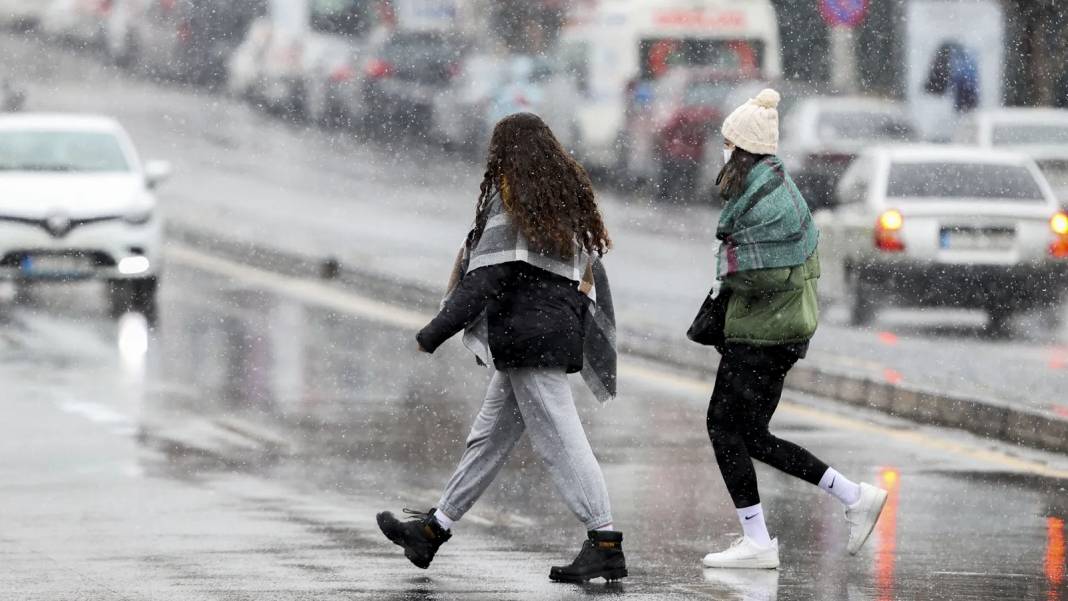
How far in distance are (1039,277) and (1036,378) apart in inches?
161

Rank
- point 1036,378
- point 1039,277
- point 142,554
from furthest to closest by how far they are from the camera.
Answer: point 1039,277 < point 1036,378 < point 142,554

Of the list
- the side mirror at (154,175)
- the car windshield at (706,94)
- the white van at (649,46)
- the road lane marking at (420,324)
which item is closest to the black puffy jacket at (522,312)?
the road lane marking at (420,324)

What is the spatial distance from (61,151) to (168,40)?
34.3 metres

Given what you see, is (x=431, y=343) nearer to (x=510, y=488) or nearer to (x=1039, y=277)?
(x=510, y=488)

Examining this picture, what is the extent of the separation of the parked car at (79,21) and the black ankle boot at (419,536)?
4899 centimetres

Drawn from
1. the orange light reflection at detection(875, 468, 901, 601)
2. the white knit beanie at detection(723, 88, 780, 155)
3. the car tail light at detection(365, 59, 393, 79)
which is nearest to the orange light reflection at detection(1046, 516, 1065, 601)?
the orange light reflection at detection(875, 468, 901, 601)

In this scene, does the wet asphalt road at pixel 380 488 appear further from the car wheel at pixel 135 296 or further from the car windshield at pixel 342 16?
the car windshield at pixel 342 16

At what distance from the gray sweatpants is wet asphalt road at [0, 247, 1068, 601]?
0.93ft

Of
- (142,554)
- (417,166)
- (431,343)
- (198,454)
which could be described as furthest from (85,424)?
(417,166)

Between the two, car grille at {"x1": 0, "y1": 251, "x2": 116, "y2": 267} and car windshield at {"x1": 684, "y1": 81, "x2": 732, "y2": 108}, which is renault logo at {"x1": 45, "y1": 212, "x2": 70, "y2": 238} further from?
car windshield at {"x1": 684, "y1": 81, "x2": 732, "y2": 108}

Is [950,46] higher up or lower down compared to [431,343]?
lower down

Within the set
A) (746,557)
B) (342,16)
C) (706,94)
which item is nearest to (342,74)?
(342,16)

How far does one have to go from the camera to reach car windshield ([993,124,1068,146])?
2853 centimetres

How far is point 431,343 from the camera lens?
8.32 m
